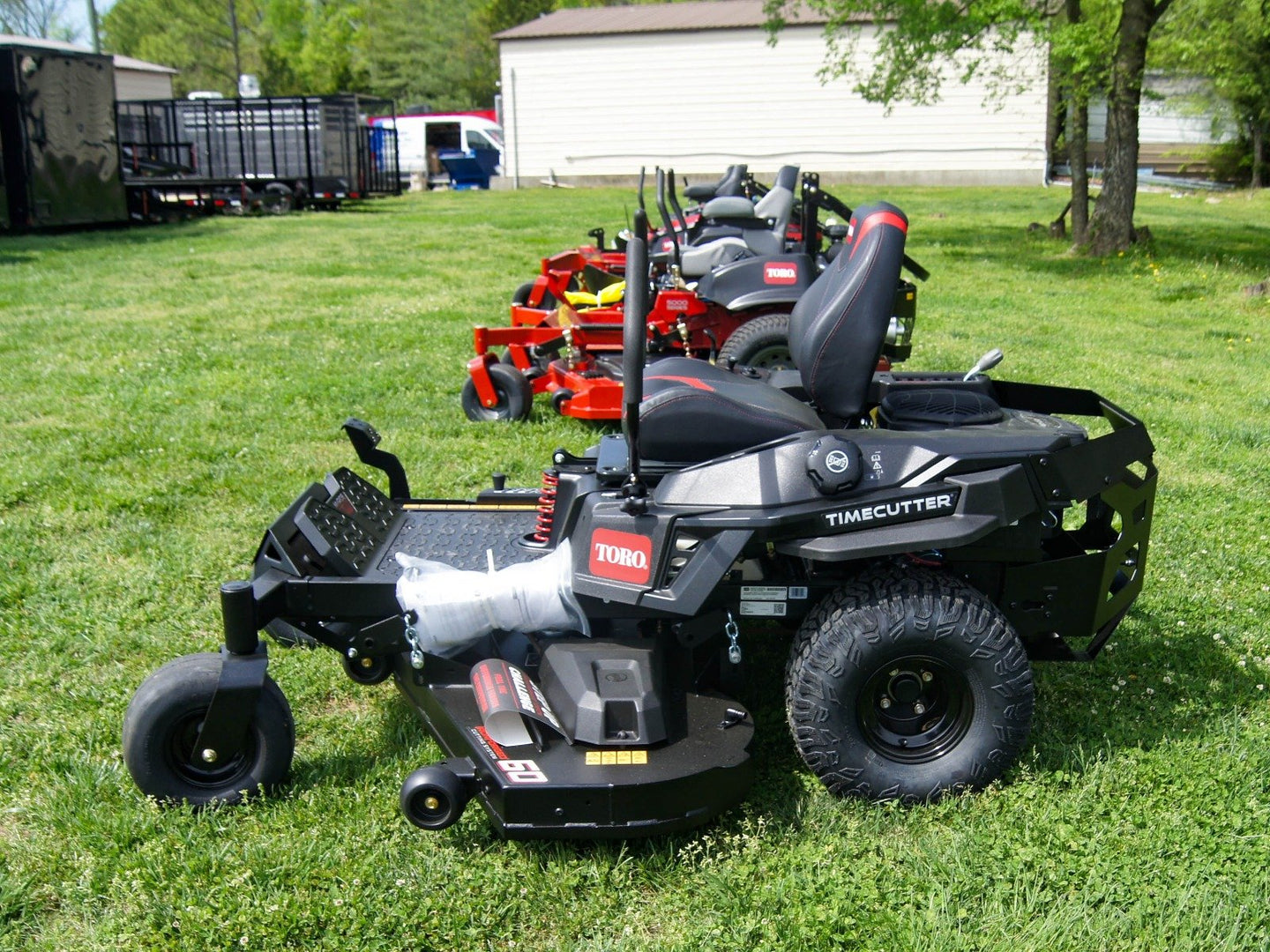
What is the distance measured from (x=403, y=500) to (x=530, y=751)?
5.33 feet

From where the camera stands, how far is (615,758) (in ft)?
9.96

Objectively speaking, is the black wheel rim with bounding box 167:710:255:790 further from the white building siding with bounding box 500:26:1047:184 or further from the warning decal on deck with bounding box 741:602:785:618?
the white building siding with bounding box 500:26:1047:184

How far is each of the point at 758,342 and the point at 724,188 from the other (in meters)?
3.80

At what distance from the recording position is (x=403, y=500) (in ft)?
14.6

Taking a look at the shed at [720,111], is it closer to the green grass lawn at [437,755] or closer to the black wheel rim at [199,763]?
the green grass lawn at [437,755]

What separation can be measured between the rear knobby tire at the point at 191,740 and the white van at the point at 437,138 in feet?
111

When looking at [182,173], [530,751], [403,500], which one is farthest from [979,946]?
[182,173]

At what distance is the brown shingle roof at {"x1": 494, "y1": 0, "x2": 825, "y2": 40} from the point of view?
32.3m

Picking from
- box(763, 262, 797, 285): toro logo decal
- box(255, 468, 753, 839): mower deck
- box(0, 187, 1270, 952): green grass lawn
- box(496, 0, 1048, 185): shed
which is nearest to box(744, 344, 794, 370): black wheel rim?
box(763, 262, 797, 285): toro logo decal

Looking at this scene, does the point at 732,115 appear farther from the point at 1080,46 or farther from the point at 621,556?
the point at 621,556

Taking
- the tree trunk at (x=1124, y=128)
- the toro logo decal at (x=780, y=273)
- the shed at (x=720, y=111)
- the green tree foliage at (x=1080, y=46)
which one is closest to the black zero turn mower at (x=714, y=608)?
the toro logo decal at (x=780, y=273)

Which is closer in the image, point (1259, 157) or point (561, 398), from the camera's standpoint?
point (561, 398)

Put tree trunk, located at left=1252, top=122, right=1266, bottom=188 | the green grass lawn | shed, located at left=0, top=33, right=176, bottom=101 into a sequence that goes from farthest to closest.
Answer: shed, located at left=0, top=33, right=176, bottom=101 < tree trunk, located at left=1252, top=122, right=1266, bottom=188 < the green grass lawn

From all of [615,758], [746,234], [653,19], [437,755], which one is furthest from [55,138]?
[653,19]
